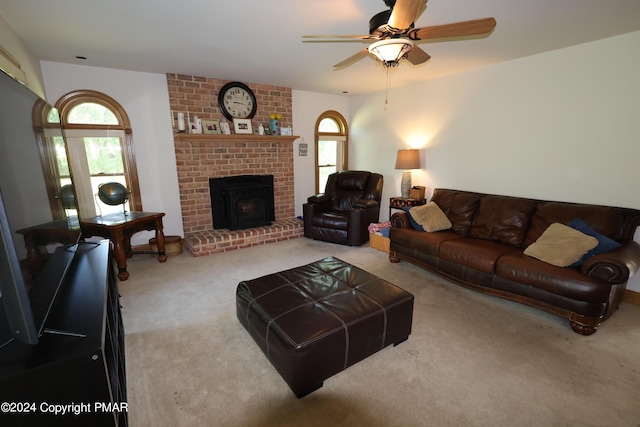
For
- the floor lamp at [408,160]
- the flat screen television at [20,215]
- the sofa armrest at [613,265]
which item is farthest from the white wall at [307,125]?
the sofa armrest at [613,265]

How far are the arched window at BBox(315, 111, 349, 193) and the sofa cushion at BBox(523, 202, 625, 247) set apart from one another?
3.52 meters

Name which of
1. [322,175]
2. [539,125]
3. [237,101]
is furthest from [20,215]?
[322,175]

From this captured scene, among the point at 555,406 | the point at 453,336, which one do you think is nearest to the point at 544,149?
the point at 453,336

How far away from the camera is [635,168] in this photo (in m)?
2.57

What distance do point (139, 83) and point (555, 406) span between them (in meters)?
5.09

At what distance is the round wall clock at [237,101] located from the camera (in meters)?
4.25

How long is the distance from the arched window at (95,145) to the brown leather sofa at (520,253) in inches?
144

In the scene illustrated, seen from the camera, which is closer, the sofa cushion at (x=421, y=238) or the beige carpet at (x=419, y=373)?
the beige carpet at (x=419, y=373)

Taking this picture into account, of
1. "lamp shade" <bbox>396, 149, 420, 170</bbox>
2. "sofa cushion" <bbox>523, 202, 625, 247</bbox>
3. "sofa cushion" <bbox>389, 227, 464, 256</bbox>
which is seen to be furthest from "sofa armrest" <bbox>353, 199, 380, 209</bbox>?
"sofa cushion" <bbox>523, 202, 625, 247</bbox>

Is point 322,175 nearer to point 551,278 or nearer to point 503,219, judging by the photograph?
point 503,219

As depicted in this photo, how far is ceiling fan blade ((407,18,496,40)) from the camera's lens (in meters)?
1.65

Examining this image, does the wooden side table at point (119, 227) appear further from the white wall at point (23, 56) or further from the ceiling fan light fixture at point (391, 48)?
the ceiling fan light fixture at point (391, 48)

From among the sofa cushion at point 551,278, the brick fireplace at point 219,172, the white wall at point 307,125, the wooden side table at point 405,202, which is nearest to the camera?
the sofa cushion at point 551,278

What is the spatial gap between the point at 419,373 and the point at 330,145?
4593 millimetres
